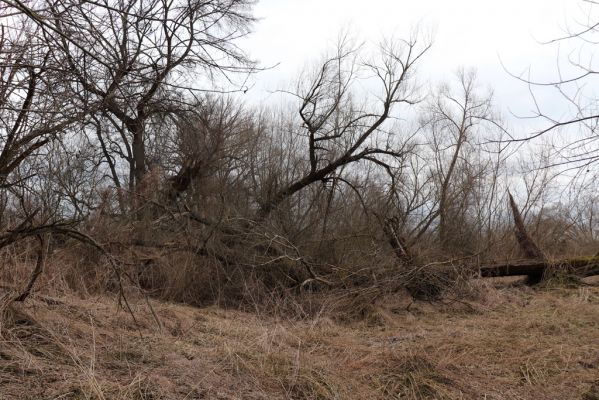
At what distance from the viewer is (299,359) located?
5.18m

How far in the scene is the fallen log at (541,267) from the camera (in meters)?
11.2

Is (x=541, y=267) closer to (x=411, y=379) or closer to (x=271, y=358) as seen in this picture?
(x=411, y=379)

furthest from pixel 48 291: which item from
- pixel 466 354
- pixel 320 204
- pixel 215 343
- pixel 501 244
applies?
pixel 501 244

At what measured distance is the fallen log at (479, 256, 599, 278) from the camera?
11.2 meters

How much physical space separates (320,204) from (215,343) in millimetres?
8884

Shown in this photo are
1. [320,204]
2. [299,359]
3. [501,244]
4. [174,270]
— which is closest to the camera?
[299,359]

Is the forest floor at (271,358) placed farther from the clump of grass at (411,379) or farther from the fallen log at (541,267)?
the fallen log at (541,267)

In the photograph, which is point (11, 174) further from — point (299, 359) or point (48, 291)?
point (299, 359)

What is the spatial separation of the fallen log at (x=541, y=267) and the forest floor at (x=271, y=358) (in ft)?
12.4

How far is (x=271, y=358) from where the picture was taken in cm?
507

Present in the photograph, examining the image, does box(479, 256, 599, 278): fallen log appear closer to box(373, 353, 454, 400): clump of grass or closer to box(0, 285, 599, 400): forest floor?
box(0, 285, 599, 400): forest floor

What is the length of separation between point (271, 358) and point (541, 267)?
334 inches

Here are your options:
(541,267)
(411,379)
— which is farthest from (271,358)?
(541,267)

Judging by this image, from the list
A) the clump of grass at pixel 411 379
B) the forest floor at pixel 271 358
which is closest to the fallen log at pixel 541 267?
the forest floor at pixel 271 358
